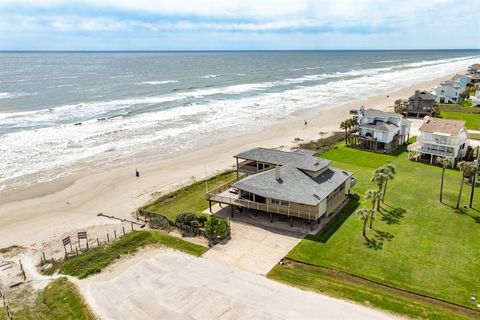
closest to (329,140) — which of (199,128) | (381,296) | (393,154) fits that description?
(393,154)

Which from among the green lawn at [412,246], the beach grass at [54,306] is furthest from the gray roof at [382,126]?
the beach grass at [54,306]

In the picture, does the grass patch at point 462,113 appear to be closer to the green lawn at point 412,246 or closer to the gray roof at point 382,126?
the gray roof at point 382,126

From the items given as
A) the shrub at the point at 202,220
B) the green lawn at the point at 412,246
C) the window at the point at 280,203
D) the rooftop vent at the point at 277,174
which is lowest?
the green lawn at the point at 412,246

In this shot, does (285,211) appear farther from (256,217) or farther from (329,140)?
(329,140)

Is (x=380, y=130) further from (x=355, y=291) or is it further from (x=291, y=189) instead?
(x=355, y=291)

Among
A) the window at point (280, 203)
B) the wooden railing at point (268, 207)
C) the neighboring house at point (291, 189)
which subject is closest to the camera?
the wooden railing at point (268, 207)
